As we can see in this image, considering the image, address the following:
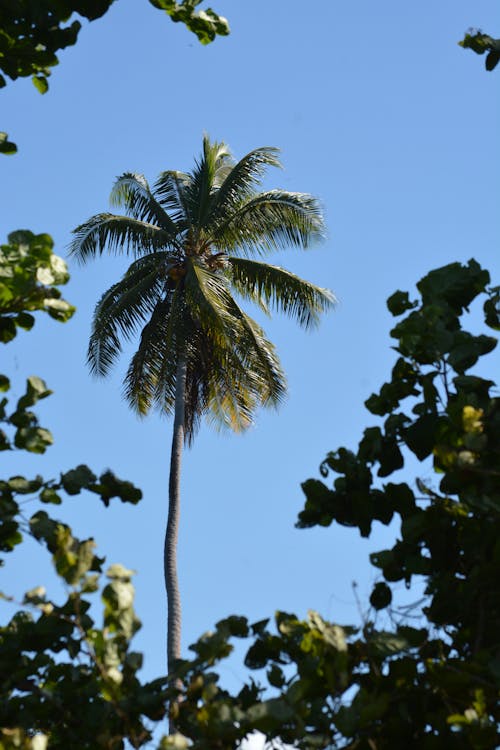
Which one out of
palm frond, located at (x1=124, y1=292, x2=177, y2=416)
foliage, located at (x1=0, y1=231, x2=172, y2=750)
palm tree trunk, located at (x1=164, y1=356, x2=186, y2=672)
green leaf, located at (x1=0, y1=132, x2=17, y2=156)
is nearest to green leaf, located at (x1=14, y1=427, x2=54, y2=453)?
foliage, located at (x1=0, y1=231, x2=172, y2=750)

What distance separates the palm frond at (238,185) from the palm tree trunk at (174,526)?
279 centimetres

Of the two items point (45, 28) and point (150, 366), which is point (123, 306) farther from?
point (45, 28)

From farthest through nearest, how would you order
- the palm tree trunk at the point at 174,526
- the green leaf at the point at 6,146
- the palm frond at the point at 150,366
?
the palm frond at the point at 150,366
the palm tree trunk at the point at 174,526
the green leaf at the point at 6,146

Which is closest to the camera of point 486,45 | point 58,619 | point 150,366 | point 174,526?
point 58,619

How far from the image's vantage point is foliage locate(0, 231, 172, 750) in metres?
2.08

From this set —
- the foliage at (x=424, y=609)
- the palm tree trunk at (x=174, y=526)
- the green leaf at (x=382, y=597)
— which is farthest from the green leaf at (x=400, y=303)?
the palm tree trunk at (x=174, y=526)

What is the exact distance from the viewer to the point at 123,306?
16.8 m

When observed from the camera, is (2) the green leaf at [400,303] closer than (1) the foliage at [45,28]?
No

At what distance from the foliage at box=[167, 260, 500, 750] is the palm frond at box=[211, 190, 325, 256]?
1432cm

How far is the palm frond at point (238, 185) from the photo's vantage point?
57.0 feet

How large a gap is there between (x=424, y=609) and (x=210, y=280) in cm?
1385

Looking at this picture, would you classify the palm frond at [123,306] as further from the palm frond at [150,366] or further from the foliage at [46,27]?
the foliage at [46,27]

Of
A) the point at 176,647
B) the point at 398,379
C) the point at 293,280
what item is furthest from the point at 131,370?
the point at 398,379

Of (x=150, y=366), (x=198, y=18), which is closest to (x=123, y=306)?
(x=150, y=366)
